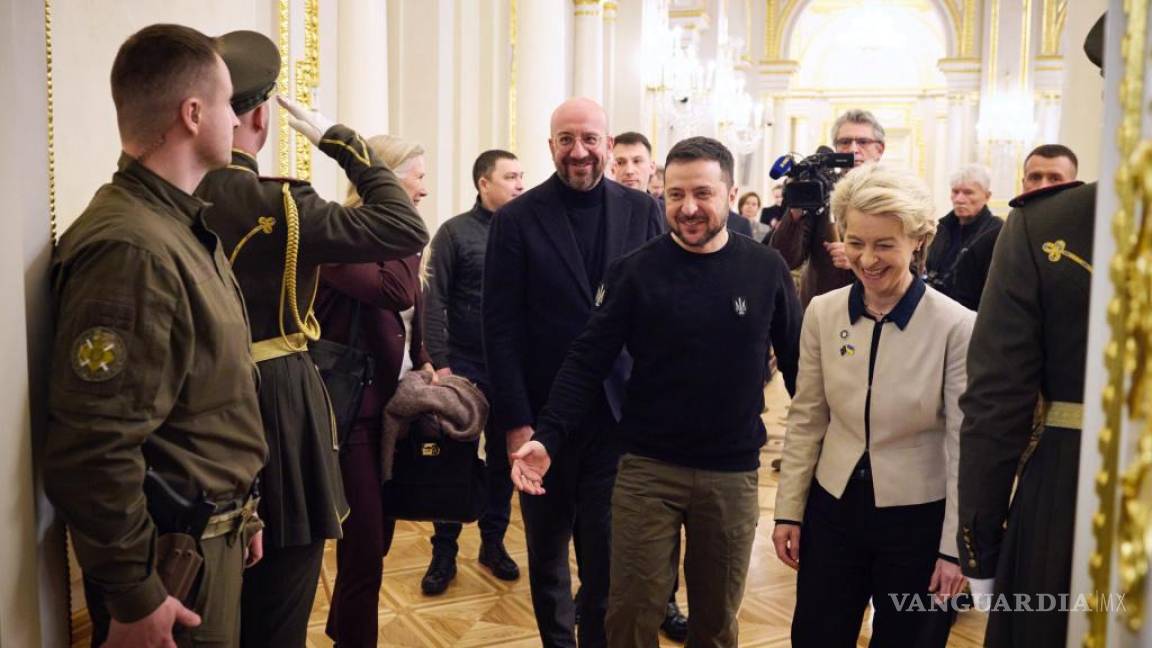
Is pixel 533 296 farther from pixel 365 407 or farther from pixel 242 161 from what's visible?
pixel 242 161

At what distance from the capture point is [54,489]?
138cm

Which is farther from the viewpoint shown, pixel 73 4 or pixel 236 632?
pixel 73 4

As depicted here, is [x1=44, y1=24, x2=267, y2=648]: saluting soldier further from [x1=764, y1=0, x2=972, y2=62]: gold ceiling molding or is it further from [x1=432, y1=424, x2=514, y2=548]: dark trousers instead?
[x1=764, y1=0, x2=972, y2=62]: gold ceiling molding

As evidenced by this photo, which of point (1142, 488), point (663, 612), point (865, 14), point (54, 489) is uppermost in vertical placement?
point (865, 14)

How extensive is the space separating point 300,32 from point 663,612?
2.76 meters

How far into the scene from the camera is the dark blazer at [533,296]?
2.78m

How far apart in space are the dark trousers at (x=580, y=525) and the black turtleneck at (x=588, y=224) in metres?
0.43

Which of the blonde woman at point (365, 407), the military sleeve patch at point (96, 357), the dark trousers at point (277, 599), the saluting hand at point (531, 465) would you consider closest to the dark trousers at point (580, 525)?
the saluting hand at point (531, 465)

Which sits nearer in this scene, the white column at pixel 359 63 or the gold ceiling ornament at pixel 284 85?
the gold ceiling ornament at pixel 284 85

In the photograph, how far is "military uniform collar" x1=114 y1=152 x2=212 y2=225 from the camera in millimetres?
1547

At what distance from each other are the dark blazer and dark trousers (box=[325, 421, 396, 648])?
40 cm

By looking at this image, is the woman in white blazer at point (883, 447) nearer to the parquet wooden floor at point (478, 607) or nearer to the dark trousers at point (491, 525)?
the parquet wooden floor at point (478, 607)

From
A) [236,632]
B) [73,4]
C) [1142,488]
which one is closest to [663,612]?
[236,632]

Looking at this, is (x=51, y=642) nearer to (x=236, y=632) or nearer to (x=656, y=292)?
(x=236, y=632)
